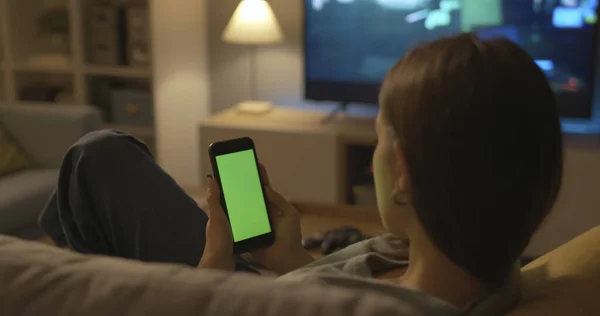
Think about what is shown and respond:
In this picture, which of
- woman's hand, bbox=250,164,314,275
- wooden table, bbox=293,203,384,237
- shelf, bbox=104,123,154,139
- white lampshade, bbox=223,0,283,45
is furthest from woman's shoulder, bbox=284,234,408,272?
shelf, bbox=104,123,154,139

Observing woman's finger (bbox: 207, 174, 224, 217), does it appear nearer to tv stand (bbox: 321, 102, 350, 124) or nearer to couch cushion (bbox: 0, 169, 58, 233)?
couch cushion (bbox: 0, 169, 58, 233)

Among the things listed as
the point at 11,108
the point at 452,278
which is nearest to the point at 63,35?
the point at 11,108

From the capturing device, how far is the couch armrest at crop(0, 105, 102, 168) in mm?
2854

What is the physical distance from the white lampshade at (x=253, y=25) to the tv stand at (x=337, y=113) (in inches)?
15.6

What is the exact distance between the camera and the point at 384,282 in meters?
0.76

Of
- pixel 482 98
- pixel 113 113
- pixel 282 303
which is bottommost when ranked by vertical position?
pixel 113 113

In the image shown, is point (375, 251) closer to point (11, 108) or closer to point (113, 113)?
point (11, 108)

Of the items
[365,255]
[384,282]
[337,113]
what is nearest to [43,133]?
[337,113]

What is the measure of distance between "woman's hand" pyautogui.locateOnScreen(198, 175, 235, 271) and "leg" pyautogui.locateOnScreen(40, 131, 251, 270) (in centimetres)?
20

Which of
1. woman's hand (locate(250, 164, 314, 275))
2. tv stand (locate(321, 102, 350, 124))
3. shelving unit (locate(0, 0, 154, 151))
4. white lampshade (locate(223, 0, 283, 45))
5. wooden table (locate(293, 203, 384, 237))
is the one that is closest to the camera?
woman's hand (locate(250, 164, 314, 275))

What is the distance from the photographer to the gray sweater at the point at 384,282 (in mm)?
668

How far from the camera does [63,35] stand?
3703 millimetres

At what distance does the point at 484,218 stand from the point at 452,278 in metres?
0.10

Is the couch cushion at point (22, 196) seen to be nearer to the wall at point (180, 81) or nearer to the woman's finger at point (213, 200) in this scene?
the wall at point (180, 81)
